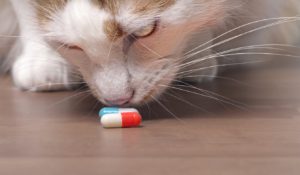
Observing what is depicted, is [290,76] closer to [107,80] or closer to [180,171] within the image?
[107,80]

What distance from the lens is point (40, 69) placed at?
1.39 metres

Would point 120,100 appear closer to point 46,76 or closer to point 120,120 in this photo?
point 120,120

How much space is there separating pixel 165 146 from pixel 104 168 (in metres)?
0.12

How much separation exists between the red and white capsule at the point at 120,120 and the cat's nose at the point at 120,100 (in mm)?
37

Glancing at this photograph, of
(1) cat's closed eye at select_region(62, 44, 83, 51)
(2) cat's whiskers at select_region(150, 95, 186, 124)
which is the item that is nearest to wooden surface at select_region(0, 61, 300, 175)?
(2) cat's whiskers at select_region(150, 95, 186, 124)

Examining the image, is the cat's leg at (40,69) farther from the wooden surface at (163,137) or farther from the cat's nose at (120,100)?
the cat's nose at (120,100)

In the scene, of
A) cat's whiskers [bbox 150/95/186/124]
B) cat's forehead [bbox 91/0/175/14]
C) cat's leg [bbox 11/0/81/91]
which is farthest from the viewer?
cat's leg [bbox 11/0/81/91]

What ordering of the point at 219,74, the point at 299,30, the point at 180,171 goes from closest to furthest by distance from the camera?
the point at 180,171, the point at 219,74, the point at 299,30

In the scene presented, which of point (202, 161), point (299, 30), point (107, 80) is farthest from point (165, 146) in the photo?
point (299, 30)

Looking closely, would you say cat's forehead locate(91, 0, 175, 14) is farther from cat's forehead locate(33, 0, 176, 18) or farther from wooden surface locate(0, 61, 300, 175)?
wooden surface locate(0, 61, 300, 175)

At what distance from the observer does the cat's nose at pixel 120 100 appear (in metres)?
1.06

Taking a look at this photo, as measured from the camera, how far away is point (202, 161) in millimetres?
844

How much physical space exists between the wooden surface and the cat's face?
8 cm

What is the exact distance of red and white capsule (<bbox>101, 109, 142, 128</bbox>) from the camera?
1.03 metres
